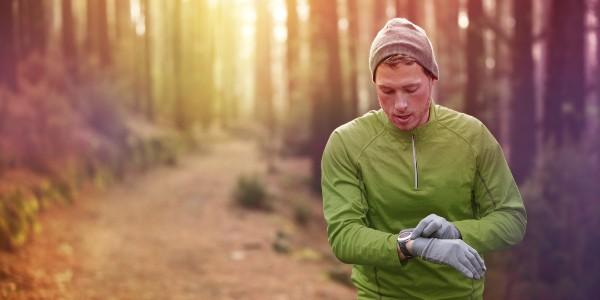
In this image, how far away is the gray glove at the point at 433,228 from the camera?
8.74 ft

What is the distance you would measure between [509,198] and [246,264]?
916cm

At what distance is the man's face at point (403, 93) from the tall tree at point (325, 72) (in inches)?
644

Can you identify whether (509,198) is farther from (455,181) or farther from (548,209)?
(548,209)

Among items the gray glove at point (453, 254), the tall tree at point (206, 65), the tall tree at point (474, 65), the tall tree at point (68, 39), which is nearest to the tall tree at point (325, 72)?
the tall tree at point (474, 65)

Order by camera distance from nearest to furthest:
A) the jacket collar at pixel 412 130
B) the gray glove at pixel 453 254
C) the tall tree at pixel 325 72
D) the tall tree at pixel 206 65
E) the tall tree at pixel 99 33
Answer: the gray glove at pixel 453 254 → the jacket collar at pixel 412 130 → the tall tree at pixel 325 72 → the tall tree at pixel 99 33 → the tall tree at pixel 206 65

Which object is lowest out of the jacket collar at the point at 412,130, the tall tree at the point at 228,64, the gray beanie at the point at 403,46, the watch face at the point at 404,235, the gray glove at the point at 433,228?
the tall tree at the point at 228,64

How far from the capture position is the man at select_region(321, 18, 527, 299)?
2.91 meters

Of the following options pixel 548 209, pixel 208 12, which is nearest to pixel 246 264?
pixel 548 209

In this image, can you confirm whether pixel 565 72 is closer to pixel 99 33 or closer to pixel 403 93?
pixel 403 93

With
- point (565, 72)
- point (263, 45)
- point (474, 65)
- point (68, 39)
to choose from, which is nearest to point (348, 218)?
point (565, 72)

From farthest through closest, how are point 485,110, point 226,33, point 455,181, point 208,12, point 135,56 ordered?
point 226,33 → point 208,12 → point 135,56 → point 485,110 → point 455,181

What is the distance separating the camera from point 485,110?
14789 mm

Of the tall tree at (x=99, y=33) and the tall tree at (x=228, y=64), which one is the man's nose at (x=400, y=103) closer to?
the tall tree at (x=99, y=33)

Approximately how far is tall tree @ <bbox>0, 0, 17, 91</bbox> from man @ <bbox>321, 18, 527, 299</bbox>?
39.5ft
